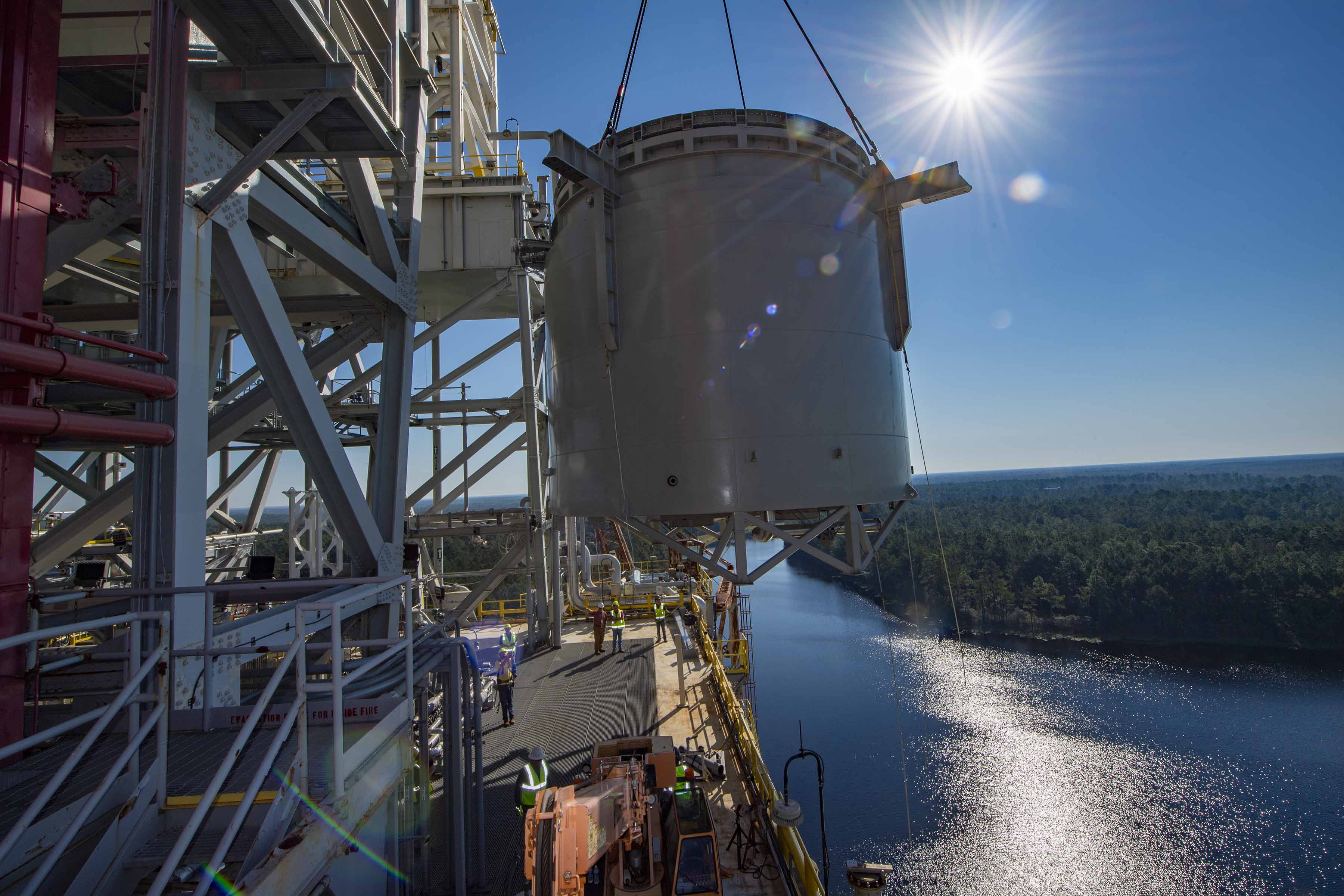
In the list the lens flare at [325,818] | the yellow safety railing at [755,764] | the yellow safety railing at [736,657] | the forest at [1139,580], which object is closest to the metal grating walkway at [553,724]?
the yellow safety railing at [755,764]

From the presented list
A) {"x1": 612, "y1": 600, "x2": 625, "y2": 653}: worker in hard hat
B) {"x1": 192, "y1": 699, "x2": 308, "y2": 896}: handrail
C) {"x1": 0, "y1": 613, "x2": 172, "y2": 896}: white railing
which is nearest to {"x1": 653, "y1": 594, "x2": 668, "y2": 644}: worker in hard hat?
{"x1": 612, "y1": 600, "x2": 625, "y2": 653}: worker in hard hat

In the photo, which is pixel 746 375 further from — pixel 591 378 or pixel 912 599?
pixel 912 599

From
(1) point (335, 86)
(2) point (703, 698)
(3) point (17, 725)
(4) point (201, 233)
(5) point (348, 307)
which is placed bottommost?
(2) point (703, 698)

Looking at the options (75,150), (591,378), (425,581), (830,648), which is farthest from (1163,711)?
(75,150)

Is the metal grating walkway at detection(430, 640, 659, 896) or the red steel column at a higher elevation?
the red steel column

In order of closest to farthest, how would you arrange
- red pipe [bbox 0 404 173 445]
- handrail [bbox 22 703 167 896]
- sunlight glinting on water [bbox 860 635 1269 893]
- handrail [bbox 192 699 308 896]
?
handrail [bbox 22 703 167 896] < handrail [bbox 192 699 308 896] < red pipe [bbox 0 404 173 445] < sunlight glinting on water [bbox 860 635 1269 893]

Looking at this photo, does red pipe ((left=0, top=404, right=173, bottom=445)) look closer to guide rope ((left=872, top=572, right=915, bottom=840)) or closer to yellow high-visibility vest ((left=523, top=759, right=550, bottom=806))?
yellow high-visibility vest ((left=523, top=759, right=550, bottom=806))

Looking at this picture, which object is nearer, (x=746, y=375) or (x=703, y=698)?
(x=746, y=375)
